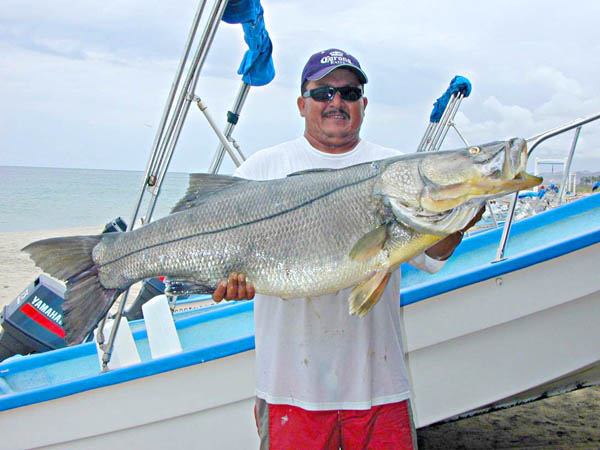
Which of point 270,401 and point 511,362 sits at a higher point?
point 511,362

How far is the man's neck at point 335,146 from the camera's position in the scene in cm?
259

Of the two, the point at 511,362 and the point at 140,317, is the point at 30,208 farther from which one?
the point at 511,362

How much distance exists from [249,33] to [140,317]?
3470 mm

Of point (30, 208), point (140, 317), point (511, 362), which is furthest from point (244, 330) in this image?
point (30, 208)

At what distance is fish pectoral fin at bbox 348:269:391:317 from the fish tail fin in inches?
44.3

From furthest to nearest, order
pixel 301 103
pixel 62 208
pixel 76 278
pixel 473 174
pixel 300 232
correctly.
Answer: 1. pixel 62 208
2. pixel 301 103
3. pixel 76 278
4. pixel 300 232
5. pixel 473 174

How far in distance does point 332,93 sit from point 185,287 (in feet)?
3.88

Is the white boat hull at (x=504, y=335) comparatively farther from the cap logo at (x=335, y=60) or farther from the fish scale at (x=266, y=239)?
the cap logo at (x=335, y=60)

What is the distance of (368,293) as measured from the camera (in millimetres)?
2146

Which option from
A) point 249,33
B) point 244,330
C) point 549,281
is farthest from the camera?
point 244,330

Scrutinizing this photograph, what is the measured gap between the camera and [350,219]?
2.22m

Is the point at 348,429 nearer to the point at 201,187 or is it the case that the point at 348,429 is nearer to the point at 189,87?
the point at 201,187

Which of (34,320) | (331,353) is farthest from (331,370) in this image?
(34,320)

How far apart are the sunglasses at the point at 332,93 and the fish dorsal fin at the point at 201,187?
573mm
